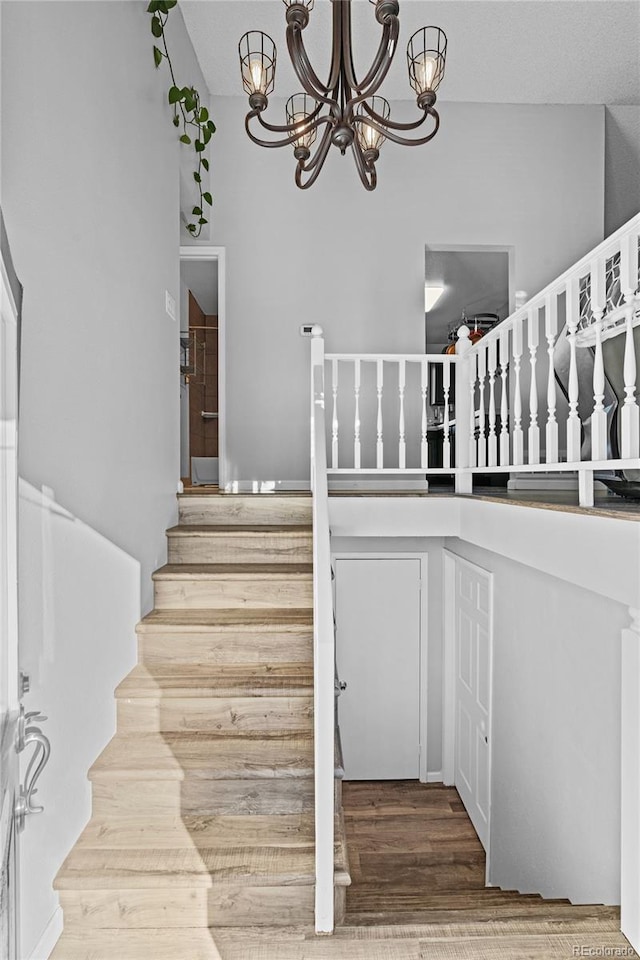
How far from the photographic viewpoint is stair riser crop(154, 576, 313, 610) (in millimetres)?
2887

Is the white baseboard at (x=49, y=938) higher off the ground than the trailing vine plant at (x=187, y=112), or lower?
lower

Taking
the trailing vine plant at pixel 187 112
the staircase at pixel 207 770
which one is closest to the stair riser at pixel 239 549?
the staircase at pixel 207 770

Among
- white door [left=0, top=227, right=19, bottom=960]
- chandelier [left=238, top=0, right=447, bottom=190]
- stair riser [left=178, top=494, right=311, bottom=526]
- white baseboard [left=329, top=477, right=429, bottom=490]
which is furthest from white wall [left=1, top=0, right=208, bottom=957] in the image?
white baseboard [left=329, top=477, right=429, bottom=490]

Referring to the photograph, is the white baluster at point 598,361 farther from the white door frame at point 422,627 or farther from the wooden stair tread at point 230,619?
the white door frame at point 422,627

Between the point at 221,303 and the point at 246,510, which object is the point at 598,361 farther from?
the point at 221,303

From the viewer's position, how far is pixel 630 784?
6.13 ft

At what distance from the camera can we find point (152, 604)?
2902 mm

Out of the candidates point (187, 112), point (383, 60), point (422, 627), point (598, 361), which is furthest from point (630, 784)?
point (187, 112)

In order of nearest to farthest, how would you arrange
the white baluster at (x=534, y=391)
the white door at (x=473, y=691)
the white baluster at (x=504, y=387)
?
the white baluster at (x=534, y=391)
the white baluster at (x=504, y=387)
the white door at (x=473, y=691)

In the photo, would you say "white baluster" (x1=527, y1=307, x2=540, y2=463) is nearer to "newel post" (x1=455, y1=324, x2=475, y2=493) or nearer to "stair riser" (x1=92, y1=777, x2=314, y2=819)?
"newel post" (x1=455, y1=324, x2=475, y2=493)

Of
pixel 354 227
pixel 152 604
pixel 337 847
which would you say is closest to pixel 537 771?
pixel 337 847

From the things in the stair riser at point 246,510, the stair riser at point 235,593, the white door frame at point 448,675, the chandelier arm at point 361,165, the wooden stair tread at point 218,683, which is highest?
the chandelier arm at point 361,165

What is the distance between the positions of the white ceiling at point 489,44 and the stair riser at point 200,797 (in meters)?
4.26

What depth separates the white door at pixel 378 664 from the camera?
4570mm
